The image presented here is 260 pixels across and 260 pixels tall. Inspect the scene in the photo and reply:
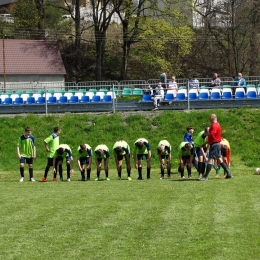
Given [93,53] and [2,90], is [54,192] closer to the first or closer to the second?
[2,90]

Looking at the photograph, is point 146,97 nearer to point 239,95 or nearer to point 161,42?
point 239,95

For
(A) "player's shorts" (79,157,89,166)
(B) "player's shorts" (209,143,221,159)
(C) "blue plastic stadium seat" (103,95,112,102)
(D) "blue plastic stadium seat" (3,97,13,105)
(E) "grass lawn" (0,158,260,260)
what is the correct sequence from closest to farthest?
(E) "grass lawn" (0,158,260,260) → (B) "player's shorts" (209,143,221,159) → (A) "player's shorts" (79,157,89,166) → (C) "blue plastic stadium seat" (103,95,112,102) → (D) "blue plastic stadium seat" (3,97,13,105)

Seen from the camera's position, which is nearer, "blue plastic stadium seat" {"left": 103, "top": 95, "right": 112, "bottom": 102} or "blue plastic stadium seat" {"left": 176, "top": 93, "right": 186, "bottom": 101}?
"blue plastic stadium seat" {"left": 176, "top": 93, "right": 186, "bottom": 101}

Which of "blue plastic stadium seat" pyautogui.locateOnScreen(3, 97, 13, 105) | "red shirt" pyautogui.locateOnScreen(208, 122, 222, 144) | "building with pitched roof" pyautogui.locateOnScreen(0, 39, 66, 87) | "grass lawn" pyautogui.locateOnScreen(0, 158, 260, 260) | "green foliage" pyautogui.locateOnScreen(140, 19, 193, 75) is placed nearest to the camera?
"grass lawn" pyautogui.locateOnScreen(0, 158, 260, 260)

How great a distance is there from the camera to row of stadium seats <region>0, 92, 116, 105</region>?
35219mm

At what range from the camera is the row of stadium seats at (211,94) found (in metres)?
33.6

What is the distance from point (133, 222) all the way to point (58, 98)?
23388mm

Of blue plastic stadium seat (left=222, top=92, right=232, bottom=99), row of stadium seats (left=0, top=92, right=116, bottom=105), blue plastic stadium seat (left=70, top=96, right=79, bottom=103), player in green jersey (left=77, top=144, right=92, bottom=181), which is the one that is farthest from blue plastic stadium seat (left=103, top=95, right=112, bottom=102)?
player in green jersey (left=77, top=144, right=92, bottom=181)

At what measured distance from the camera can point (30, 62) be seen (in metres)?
57.8

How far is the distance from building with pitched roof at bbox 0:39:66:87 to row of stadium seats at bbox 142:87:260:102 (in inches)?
978

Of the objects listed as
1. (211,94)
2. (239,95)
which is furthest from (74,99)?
(239,95)

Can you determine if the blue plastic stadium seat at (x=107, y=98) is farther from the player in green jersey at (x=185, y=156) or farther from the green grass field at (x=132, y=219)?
the player in green jersey at (x=185, y=156)

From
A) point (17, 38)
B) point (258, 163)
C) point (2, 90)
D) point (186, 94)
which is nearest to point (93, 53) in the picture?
point (17, 38)

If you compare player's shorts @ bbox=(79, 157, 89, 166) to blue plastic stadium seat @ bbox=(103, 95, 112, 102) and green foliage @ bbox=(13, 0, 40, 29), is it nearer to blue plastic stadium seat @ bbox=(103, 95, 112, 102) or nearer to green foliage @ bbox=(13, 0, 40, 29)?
blue plastic stadium seat @ bbox=(103, 95, 112, 102)
